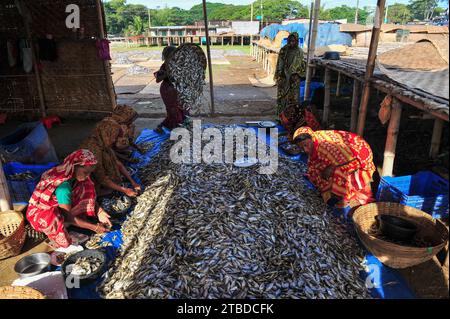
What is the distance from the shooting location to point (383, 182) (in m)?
4.86

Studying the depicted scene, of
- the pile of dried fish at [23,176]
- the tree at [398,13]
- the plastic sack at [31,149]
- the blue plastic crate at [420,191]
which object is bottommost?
the blue plastic crate at [420,191]

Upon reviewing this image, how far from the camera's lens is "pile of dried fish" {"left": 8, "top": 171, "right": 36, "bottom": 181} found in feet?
16.8

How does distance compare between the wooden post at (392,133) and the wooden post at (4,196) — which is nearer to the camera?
the wooden post at (4,196)

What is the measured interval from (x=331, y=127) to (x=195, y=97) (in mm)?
3557

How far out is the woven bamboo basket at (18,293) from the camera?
3.12 meters

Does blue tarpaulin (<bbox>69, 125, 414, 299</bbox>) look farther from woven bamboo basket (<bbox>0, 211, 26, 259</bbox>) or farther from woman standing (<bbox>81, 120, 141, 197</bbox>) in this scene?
woven bamboo basket (<bbox>0, 211, 26, 259</bbox>)

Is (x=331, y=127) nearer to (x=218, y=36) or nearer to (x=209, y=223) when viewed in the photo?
(x=209, y=223)

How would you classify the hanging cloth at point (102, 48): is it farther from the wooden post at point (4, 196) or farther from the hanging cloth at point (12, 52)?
the wooden post at point (4, 196)

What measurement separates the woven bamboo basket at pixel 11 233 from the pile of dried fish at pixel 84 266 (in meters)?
1.02

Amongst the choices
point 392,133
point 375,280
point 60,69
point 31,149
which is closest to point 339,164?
point 392,133

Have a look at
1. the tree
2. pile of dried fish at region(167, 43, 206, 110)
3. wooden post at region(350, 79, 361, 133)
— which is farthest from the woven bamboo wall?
the tree

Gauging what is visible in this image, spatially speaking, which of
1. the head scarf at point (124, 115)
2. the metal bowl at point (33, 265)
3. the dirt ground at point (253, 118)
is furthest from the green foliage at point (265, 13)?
the metal bowl at point (33, 265)

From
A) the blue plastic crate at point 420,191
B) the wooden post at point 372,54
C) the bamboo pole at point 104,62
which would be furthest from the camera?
the bamboo pole at point 104,62

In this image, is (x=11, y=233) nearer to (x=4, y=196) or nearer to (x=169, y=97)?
(x=4, y=196)
